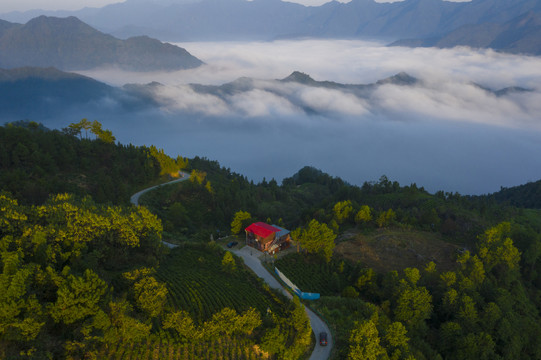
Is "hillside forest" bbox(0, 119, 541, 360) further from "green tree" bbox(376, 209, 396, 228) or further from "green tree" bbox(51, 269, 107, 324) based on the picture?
"green tree" bbox(376, 209, 396, 228)

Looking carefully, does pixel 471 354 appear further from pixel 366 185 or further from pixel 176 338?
pixel 366 185

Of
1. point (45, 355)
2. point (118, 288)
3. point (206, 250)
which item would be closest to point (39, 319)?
point (45, 355)

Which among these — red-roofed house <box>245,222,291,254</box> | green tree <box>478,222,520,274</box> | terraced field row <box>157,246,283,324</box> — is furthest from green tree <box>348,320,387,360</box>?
green tree <box>478,222,520,274</box>

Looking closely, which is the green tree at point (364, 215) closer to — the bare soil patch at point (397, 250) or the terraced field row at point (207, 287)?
the bare soil patch at point (397, 250)

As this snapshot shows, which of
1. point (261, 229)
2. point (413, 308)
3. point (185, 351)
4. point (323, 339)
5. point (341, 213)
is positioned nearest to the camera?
point (185, 351)

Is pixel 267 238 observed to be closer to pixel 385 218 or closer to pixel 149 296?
pixel 385 218

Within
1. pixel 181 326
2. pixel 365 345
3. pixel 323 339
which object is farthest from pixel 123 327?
pixel 365 345
